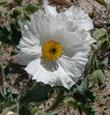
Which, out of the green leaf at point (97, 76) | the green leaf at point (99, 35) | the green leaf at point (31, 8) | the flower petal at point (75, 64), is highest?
the green leaf at point (31, 8)

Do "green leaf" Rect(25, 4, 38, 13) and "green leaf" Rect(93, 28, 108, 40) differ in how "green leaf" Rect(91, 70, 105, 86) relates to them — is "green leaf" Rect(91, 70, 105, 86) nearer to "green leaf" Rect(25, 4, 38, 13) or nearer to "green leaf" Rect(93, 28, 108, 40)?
"green leaf" Rect(93, 28, 108, 40)

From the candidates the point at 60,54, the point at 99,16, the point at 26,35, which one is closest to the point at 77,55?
the point at 60,54

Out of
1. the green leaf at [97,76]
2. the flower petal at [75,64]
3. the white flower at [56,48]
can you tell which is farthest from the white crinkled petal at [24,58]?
the green leaf at [97,76]

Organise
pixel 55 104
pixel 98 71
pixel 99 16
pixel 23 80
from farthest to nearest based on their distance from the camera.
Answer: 1. pixel 99 16
2. pixel 23 80
3. pixel 55 104
4. pixel 98 71

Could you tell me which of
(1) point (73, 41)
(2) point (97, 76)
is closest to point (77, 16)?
(1) point (73, 41)

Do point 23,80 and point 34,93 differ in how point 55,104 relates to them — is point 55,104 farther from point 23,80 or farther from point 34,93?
point 23,80

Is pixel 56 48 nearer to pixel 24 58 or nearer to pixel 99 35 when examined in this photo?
pixel 24 58

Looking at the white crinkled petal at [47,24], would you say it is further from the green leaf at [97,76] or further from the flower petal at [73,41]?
the green leaf at [97,76]
